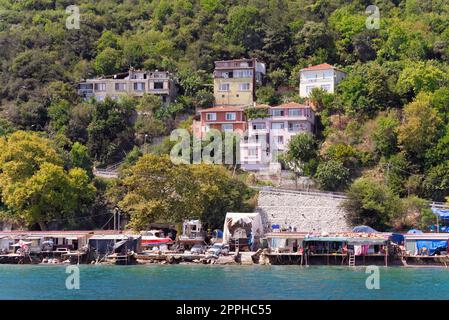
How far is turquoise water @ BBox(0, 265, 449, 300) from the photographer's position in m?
36.3

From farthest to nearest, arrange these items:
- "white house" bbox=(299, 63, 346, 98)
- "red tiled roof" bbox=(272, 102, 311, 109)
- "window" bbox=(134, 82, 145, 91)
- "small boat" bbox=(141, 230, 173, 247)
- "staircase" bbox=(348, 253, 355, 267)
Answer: "window" bbox=(134, 82, 145, 91) < "white house" bbox=(299, 63, 346, 98) < "red tiled roof" bbox=(272, 102, 311, 109) < "small boat" bbox=(141, 230, 173, 247) < "staircase" bbox=(348, 253, 355, 267)

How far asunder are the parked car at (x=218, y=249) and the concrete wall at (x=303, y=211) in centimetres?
781

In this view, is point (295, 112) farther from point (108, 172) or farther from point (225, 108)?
point (108, 172)

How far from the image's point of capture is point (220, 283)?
134 feet

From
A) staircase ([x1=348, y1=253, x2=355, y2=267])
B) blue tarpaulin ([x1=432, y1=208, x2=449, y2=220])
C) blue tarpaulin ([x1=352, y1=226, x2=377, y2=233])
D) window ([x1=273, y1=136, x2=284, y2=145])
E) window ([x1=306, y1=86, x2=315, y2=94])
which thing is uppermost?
window ([x1=306, y1=86, x2=315, y2=94])

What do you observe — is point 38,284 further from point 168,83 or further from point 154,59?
point 154,59

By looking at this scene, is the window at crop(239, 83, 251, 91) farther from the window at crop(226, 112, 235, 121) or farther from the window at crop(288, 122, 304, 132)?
the window at crop(288, 122, 304, 132)

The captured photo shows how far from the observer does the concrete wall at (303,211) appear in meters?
63.1

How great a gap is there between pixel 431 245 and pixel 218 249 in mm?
14944

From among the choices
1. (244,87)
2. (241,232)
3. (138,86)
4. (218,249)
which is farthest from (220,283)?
(138,86)

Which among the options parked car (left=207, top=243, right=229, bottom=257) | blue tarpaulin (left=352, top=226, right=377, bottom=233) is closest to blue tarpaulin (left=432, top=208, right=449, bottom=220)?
blue tarpaulin (left=352, top=226, right=377, bottom=233)

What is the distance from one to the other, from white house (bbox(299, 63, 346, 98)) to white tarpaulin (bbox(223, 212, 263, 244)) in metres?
24.8

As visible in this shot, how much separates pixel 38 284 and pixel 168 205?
20.1 meters
